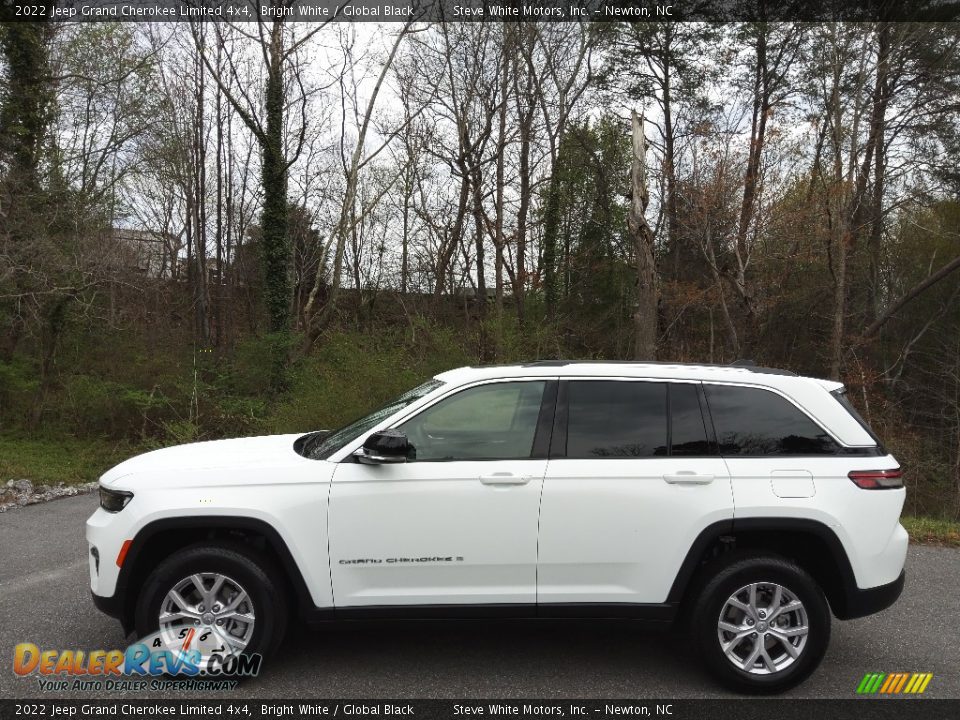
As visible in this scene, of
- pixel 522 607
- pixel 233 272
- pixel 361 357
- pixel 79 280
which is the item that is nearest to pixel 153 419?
pixel 79 280

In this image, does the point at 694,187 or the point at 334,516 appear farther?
the point at 694,187

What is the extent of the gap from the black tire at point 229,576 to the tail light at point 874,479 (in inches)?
125

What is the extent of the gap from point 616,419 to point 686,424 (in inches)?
15.4

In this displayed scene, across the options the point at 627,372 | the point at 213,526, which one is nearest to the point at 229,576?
the point at 213,526

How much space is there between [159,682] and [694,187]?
785 inches

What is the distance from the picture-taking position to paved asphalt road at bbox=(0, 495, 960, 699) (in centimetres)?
360

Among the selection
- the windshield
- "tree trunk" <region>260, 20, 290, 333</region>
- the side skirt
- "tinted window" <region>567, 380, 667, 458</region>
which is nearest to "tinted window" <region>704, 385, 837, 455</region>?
"tinted window" <region>567, 380, 667, 458</region>

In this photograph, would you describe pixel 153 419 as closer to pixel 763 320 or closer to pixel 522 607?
pixel 522 607

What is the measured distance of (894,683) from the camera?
12.4 ft

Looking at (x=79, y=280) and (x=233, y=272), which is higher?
(x=233, y=272)

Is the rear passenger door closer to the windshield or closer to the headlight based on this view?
the windshield

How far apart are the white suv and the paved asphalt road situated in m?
0.22

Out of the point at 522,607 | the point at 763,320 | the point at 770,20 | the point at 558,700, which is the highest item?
the point at 770,20

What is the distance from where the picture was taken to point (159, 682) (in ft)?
11.9
